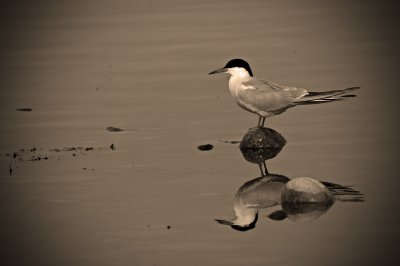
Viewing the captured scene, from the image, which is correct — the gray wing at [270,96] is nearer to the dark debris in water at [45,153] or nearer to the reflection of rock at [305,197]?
the dark debris in water at [45,153]

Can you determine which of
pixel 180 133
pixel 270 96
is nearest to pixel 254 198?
pixel 270 96

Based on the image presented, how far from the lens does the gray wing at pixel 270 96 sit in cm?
1137

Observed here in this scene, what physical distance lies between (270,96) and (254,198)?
→ 2422 mm

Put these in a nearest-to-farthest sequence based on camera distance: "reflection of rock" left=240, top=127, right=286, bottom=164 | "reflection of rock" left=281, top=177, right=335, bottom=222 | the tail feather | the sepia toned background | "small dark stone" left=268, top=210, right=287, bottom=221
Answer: the sepia toned background, "small dark stone" left=268, top=210, right=287, bottom=221, "reflection of rock" left=281, top=177, right=335, bottom=222, "reflection of rock" left=240, top=127, right=286, bottom=164, the tail feather

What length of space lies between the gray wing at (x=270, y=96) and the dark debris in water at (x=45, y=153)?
167 centimetres

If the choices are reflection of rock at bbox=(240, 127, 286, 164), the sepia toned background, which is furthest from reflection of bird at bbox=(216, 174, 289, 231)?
reflection of rock at bbox=(240, 127, 286, 164)

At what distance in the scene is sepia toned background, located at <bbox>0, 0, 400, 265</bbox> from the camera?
319 inches

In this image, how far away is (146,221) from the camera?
8.66 meters

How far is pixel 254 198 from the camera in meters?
9.20

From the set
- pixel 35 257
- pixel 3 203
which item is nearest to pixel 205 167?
pixel 3 203

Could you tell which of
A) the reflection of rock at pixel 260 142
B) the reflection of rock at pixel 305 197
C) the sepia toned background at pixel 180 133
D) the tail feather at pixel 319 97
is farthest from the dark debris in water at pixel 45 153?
the reflection of rock at pixel 305 197

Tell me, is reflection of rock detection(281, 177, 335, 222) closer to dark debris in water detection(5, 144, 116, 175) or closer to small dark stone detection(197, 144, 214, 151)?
small dark stone detection(197, 144, 214, 151)

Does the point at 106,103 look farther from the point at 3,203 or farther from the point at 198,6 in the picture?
the point at 198,6

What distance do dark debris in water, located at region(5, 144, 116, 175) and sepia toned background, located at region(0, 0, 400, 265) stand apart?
3 cm
